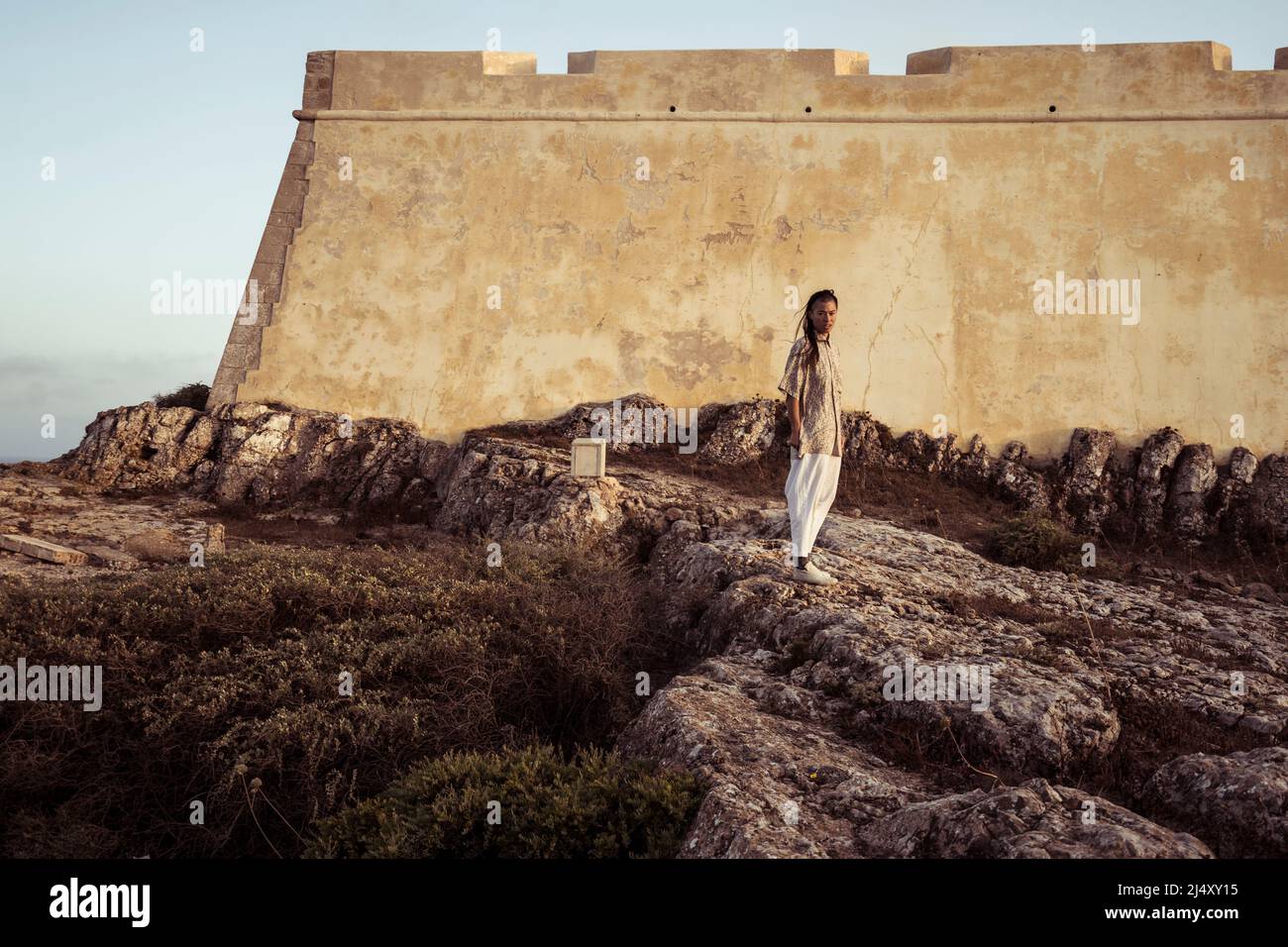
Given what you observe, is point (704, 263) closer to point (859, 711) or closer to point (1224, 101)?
point (1224, 101)

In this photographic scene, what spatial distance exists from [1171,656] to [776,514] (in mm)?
4137

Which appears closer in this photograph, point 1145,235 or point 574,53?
point 1145,235

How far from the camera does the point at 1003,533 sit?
9961mm

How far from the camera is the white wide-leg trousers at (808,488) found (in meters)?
7.15

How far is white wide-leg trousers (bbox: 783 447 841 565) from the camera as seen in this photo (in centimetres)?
715

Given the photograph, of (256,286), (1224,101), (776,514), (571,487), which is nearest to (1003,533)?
(776,514)

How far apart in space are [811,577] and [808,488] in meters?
0.72

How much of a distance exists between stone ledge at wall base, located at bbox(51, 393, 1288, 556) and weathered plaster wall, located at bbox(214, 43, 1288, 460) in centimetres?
36

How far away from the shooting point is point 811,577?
24.2 feet

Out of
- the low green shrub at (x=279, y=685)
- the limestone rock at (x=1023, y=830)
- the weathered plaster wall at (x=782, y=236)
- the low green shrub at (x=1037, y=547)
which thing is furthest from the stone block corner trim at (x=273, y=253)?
the limestone rock at (x=1023, y=830)

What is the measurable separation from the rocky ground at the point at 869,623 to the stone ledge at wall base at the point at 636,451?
3 cm

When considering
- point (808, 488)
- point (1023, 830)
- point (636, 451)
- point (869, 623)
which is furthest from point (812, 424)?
point (636, 451)

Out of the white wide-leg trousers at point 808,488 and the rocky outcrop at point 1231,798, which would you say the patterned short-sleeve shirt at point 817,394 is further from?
the rocky outcrop at point 1231,798

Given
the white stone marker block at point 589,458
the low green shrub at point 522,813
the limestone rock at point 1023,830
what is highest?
the white stone marker block at point 589,458
